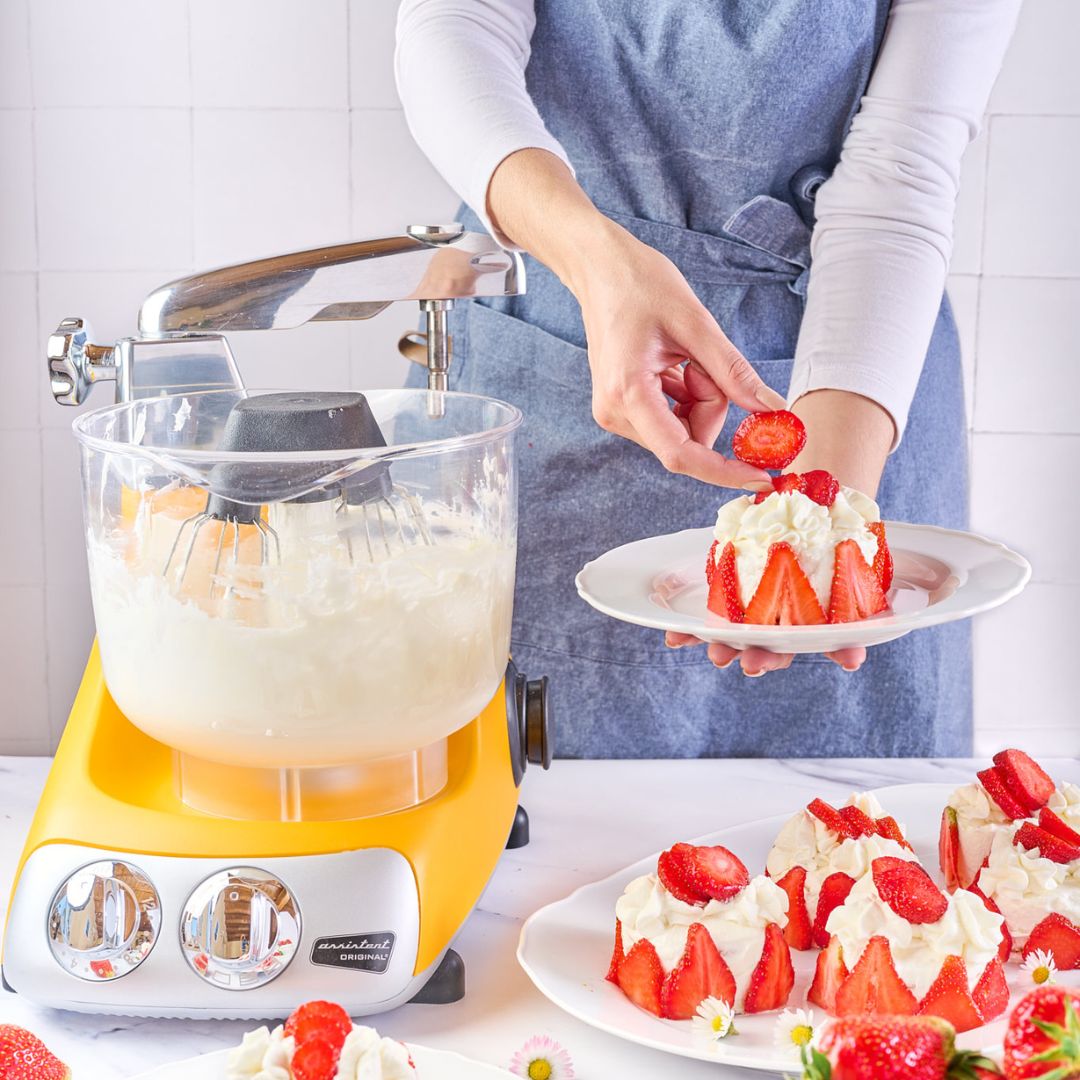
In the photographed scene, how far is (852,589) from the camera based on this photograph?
914 millimetres

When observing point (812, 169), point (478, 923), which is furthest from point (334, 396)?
point (812, 169)

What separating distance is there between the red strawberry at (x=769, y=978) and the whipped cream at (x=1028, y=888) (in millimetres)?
159

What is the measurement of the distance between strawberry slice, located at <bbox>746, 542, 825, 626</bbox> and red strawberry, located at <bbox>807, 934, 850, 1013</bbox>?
0.82 ft

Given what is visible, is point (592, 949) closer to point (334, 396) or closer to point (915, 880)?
point (915, 880)

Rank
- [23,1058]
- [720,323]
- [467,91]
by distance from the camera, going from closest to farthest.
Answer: [23,1058] < [467,91] < [720,323]

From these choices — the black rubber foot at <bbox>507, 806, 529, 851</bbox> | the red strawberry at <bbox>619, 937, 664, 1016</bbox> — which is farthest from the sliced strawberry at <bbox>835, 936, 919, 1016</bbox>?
the black rubber foot at <bbox>507, 806, 529, 851</bbox>

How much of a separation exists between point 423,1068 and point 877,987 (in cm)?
24

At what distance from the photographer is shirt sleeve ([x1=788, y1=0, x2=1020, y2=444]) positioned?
1.15 meters

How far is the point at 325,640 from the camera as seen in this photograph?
0.71m

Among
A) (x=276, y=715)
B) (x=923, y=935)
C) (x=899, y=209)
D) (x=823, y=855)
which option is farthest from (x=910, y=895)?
(x=899, y=209)

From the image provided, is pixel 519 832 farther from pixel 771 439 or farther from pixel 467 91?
pixel 467 91

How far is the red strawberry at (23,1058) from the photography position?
23.9 inches

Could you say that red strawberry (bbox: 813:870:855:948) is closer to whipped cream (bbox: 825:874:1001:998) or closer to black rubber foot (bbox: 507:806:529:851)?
whipped cream (bbox: 825:874:1001:998)

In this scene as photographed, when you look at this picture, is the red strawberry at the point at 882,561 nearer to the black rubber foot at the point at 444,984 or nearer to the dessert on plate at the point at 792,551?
the dessert on plate at the point at 792,551
